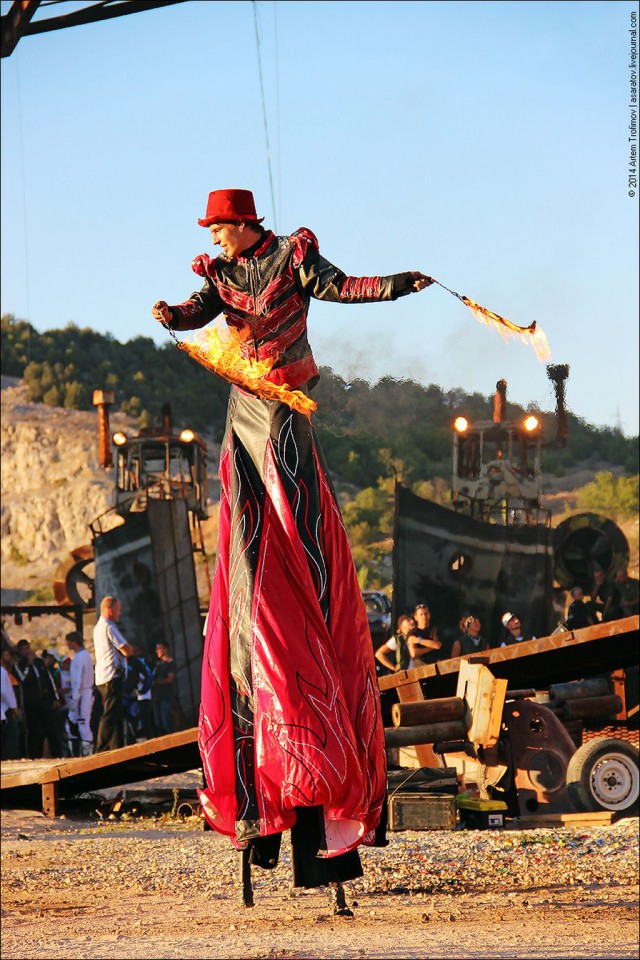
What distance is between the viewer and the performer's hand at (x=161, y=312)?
6113 mm

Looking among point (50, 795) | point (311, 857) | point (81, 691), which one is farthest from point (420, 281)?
point (81, 691)

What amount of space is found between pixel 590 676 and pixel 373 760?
5622 millimetres

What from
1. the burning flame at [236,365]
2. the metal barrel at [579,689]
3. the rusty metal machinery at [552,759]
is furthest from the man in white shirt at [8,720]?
the burning flame at [236,365]

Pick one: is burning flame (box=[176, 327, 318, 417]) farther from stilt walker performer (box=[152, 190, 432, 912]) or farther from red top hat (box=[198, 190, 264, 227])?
red top hat (box=[198, 190, 264, 227])

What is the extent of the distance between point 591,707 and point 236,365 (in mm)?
6671

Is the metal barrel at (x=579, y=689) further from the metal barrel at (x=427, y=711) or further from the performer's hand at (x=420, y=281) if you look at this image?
the performer's hand at (x=420, y=281)

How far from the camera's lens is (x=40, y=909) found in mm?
8609

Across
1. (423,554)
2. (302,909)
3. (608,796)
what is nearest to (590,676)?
(608,796)

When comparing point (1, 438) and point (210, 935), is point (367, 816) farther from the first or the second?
point (1, 438)

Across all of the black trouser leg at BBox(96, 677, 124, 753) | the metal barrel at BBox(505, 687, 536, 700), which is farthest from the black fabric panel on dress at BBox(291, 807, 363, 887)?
the black trouser leg at BBox(96, 677, 124, 753)

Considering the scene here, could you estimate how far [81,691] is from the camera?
18266 mm

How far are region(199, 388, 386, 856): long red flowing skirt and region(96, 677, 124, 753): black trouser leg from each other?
360 inches

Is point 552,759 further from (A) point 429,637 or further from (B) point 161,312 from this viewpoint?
(B) point 161,312

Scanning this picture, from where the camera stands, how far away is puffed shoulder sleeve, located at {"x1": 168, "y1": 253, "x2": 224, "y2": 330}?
619cm
